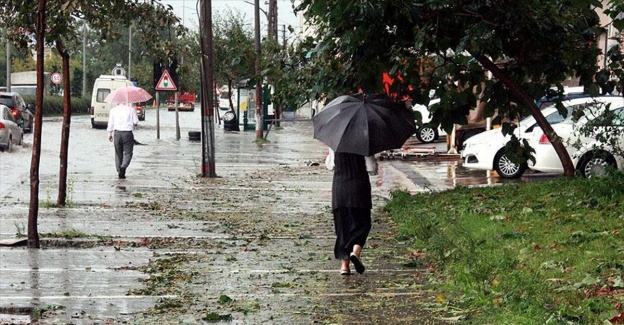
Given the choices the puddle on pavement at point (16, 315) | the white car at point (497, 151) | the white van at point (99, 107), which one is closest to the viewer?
the puddle on pavement at point (16, 315)

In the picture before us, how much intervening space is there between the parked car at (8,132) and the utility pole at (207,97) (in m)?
9.70

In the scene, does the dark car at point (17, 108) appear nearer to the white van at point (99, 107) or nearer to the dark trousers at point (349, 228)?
the white van at point (99, 107)

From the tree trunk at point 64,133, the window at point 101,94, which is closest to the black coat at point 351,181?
the tree trunk at point 64,133

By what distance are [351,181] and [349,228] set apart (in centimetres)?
46

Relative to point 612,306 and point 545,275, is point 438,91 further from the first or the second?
point 612,306

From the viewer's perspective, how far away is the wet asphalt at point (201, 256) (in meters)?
9.35

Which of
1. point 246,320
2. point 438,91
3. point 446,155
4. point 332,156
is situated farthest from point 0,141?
point 246,320

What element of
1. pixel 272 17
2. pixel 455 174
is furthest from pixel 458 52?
pixel 272 17

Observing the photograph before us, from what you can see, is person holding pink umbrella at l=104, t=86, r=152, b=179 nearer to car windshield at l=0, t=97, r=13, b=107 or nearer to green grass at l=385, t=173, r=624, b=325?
green grass at l=385, t=173, r=624, b=325

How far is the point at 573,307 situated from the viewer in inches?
314

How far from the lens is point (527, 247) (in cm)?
1081

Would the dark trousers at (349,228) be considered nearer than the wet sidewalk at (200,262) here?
No

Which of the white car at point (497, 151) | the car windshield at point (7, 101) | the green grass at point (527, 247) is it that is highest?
the car windshield at point (7, 101)

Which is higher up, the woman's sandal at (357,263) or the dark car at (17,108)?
the dark car at (17,108)
